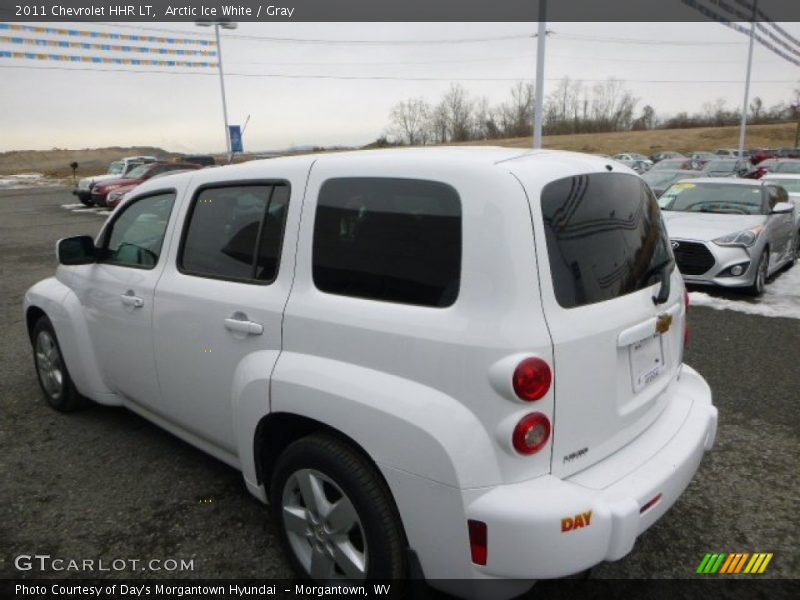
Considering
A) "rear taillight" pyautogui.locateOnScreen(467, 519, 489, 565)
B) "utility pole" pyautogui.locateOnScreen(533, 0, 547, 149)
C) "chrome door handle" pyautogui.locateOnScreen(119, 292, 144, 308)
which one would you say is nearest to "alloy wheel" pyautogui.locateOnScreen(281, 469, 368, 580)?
"rear taillight" pyautogui.locateOnScreen(467, 519, 489, 565)

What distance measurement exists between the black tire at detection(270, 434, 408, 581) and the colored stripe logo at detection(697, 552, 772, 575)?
1473 mm

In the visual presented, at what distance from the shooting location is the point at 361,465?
82.4 inches

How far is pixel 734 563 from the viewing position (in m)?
2.63

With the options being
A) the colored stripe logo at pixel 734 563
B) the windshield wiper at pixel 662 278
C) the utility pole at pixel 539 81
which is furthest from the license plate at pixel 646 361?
the utility pole at pixel 539 81

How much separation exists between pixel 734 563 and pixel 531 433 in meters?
1.53

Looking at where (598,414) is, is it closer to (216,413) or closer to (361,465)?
(361,465)

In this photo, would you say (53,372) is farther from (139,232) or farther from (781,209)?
(781,209)

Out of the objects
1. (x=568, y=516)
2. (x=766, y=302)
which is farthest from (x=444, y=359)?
(x=766, y=302)

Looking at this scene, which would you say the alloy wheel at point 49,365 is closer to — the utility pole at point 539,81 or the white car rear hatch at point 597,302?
the white car rear hatch at point 597,302

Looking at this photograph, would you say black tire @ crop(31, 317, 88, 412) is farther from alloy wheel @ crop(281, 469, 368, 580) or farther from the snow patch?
Result: the snow patch

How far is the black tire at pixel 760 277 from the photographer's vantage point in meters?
7.50

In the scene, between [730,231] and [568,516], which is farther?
[730,231]

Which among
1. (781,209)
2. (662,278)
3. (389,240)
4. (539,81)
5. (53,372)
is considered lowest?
(53,372)

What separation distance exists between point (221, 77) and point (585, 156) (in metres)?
25.9
